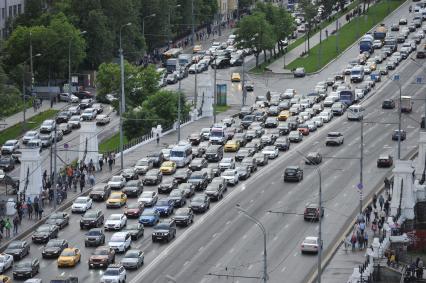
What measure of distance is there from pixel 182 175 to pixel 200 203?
32.0 ft

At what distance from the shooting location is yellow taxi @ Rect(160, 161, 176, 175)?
12475 cm

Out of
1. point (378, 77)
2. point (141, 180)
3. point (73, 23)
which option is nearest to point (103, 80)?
point (73, 23)

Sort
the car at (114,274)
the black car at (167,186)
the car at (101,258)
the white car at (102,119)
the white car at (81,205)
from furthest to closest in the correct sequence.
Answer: the white car at (102,119) → the black car at (167,186) → the white car at (81,205) → the car at (101,258) → the car at (114,274)

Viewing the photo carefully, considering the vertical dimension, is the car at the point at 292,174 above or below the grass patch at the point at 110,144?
above

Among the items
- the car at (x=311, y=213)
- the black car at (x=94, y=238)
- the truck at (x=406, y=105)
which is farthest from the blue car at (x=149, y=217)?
the truck at (x=406, y=105)

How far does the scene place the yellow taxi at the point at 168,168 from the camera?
12475 cm

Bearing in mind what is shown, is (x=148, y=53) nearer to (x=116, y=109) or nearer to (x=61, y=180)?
(x=116, y=109)

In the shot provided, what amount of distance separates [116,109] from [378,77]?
107ft

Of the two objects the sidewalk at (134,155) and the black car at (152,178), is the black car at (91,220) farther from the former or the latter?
the black car at (152,178)

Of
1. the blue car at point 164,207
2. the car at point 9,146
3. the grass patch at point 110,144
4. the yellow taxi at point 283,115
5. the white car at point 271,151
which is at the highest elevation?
the blue car at point 164,207

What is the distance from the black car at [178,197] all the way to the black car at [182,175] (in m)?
5.91

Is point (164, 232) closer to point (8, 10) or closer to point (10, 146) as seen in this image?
point (10, 146)

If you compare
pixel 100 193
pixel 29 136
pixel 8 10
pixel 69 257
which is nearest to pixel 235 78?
pixel 8 10

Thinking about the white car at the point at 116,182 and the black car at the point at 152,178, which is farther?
the black car at the point at 152,178
